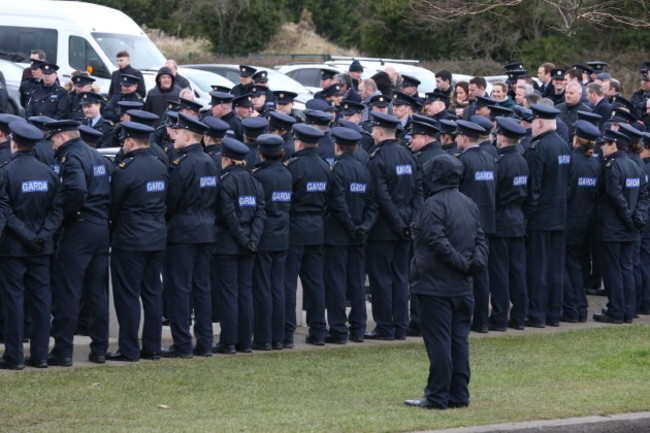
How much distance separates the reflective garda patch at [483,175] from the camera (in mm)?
14832

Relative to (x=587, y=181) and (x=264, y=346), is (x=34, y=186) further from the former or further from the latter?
(x=587, y=181)

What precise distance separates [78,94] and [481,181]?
7.29m

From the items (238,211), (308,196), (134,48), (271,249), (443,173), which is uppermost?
(134,48)

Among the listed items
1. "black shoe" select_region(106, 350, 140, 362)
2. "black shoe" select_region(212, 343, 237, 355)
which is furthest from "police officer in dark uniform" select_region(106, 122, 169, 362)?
"black shoe" select_region(212, 343, 237, 355)

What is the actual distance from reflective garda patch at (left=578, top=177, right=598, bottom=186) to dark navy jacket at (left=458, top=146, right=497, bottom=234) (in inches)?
60.0

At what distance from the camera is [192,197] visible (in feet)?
43.5

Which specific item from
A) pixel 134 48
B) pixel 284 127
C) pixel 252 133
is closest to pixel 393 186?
pixel 284 127

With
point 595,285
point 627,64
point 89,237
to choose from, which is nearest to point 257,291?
point 89,237

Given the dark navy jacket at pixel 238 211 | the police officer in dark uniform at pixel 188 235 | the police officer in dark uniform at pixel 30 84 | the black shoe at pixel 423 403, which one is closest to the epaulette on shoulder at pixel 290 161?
the dark navy jacket at pixel 238 211

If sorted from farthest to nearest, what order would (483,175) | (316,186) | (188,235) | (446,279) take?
1. (483,175)
2. (316,186)
3. (188,235)
4. (446,279)

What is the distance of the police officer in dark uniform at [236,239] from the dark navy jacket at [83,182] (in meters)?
1.19

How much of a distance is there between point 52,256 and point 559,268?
618 centimetres

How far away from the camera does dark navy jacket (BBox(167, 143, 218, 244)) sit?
520 inches

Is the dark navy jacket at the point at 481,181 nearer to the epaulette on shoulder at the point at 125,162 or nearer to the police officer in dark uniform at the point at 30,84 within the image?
the epaulette on shoulder at the point at 125,162
